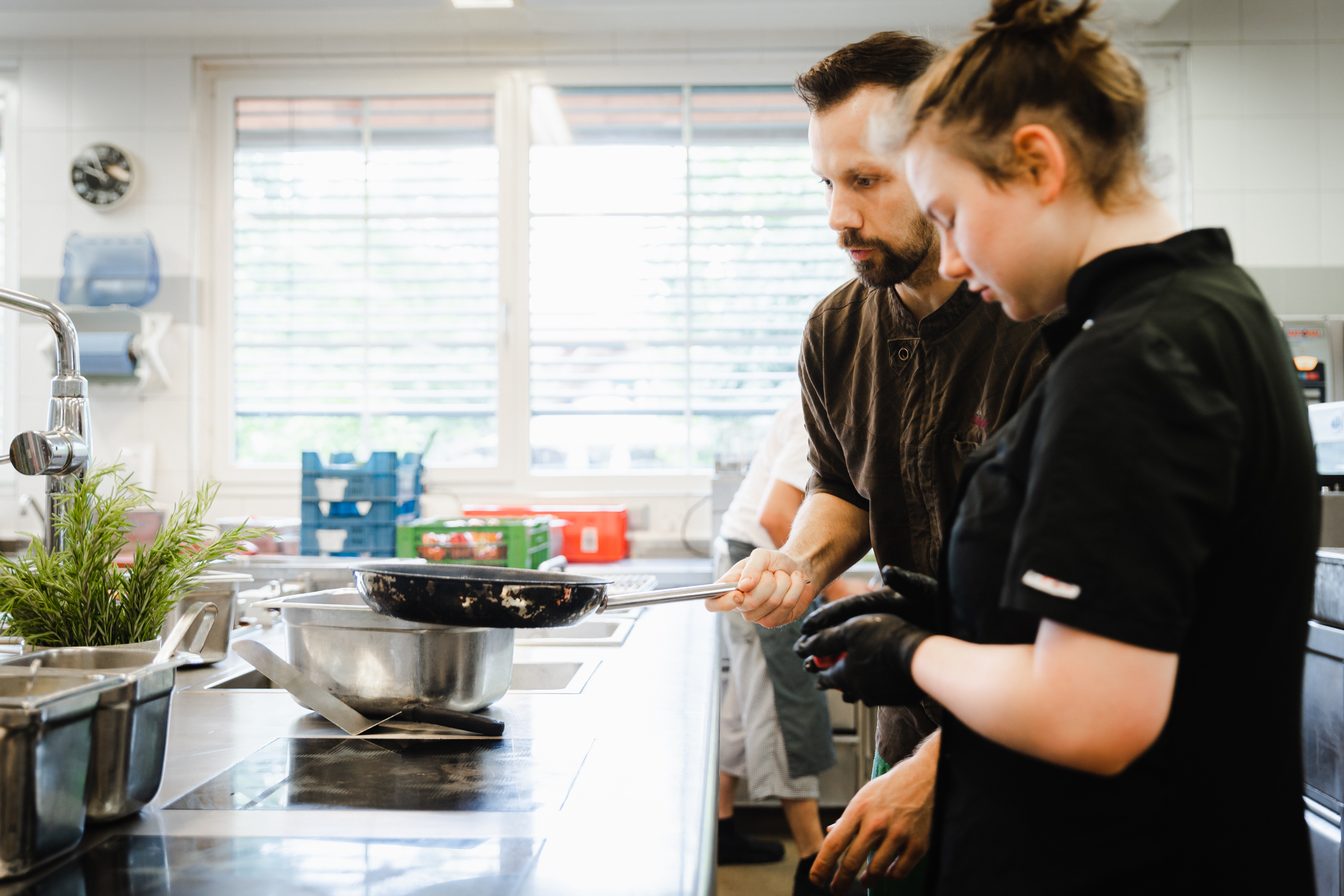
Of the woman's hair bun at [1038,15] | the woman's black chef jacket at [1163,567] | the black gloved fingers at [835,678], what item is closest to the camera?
the woman's black chef jacket at [1163,567]

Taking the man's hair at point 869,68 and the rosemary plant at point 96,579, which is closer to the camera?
the rosemary plant at point 96,579

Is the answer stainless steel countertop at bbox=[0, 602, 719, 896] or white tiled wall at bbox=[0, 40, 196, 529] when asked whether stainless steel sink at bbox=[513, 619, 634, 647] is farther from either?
white tiled wall at bbox=[0, 40, 196, 529]

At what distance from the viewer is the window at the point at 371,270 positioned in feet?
12.3

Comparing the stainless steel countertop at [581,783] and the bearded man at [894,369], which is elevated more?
the bearded man at [894,369]

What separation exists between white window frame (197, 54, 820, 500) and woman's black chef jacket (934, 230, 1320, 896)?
301 cm

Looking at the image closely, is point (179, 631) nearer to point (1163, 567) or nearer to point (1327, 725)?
point (1163, 567)

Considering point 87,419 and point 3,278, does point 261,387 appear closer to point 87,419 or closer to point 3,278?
point 3,278

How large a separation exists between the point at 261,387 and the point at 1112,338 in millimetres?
3754

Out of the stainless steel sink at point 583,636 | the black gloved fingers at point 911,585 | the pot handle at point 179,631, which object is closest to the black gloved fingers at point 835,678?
the black gloved fingers at point 911,585

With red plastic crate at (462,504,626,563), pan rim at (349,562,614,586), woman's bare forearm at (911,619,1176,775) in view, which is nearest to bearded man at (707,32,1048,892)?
pan rim at (349,562,614,586)

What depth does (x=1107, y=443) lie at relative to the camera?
0.59 meters

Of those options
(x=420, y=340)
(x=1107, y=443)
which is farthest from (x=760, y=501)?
(x=1107, y=443)

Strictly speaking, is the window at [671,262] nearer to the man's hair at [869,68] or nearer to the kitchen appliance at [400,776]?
the man's hair at [869,68]

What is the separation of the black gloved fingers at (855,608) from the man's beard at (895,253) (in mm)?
518
